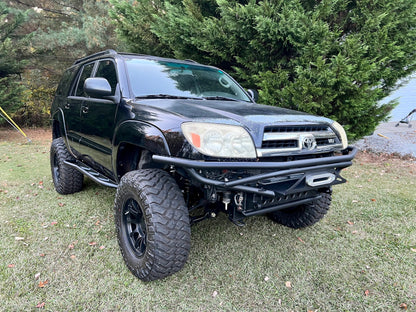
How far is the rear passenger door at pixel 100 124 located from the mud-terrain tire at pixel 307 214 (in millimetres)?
2027

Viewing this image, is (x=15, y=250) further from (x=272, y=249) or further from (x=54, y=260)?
(x=272, y=249)

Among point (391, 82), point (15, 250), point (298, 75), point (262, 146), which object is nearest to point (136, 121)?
point (262, 146)

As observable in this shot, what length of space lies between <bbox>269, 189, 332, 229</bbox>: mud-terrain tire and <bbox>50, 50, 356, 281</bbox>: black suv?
0.4 inches

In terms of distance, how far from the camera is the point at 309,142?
6.83 feet

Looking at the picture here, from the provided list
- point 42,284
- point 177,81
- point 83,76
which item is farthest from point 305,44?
point 42,284

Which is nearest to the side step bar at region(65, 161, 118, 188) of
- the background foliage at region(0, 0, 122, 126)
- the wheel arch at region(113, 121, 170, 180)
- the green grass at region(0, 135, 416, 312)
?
the wheel arch at region(113, 121, 170, 180)

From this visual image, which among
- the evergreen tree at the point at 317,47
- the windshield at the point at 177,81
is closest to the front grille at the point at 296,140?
the windshield at the point at 177,81

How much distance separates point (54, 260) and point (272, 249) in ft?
6.53

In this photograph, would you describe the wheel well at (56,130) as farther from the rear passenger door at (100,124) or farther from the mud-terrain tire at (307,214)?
the mud-terrain tire at (307,214)

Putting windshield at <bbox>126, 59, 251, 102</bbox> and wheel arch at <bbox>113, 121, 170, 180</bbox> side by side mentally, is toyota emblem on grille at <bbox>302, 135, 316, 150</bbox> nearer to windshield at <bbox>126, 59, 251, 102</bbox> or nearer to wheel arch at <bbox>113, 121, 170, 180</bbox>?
wheel arch at <bbox>113, 121, 170, 180</bbox>

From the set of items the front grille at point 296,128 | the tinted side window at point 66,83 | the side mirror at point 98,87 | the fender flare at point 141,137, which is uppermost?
the front grille at point 296,128

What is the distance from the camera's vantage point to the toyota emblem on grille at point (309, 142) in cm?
207

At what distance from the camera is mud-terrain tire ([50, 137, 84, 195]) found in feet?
12.3

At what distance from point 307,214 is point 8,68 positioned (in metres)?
10.9
